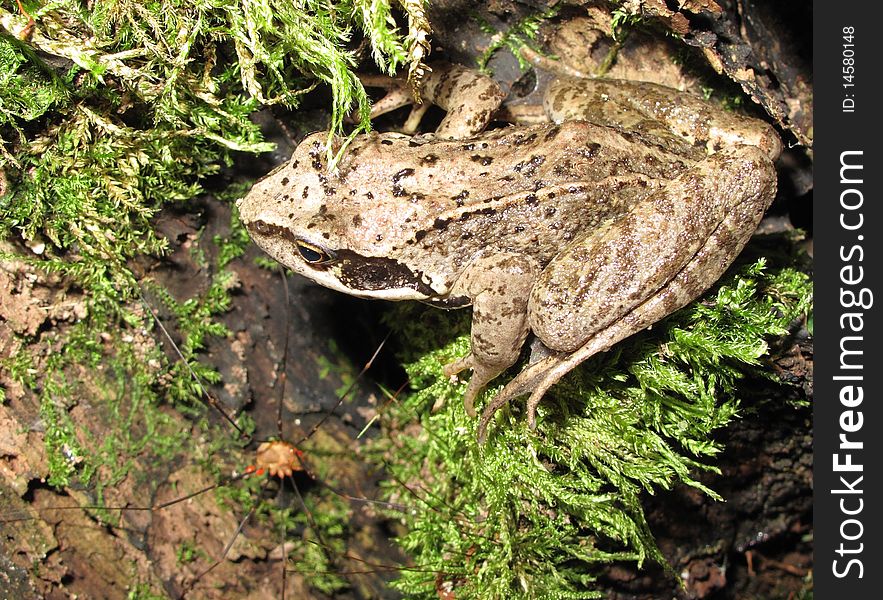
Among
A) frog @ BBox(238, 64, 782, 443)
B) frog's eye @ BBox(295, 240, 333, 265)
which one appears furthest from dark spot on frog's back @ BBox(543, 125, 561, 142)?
frog's eye @ BBox(295, 240, 333, 265)

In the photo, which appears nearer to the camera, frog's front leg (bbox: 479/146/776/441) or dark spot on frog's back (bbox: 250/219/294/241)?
frog's front leg (bbox: 479/146/776/441)

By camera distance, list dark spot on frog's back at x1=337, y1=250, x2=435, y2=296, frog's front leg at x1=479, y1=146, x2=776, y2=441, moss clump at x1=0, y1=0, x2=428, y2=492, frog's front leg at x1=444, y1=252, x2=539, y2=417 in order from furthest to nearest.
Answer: dark spot on frog's back at x1=337, y1=250, x2=435, y2=296 < frog's front leg at x1=444, y1=252, x2=539, y2=417 < frog's front leg at x1=479, y1=146, x2=776, y2=441 < moss clump at x1=0, y1=0, x2=428, y2=492

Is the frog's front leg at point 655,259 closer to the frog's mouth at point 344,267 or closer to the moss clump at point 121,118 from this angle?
the frog's mouth at point 344,267

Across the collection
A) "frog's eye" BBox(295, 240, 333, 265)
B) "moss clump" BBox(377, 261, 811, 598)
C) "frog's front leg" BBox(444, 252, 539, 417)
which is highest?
"frog's eye" BBox(295, 240, 333, 265)

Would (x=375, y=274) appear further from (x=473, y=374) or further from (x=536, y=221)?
(x=536, y=221)

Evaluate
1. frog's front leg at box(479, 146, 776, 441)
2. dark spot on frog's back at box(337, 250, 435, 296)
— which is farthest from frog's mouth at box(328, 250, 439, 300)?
frog's front leg at box(479, 146, 776, 441)

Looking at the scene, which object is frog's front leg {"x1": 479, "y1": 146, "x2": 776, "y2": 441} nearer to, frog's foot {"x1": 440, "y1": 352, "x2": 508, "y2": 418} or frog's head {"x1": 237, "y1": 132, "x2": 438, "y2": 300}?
frog's foot {"x1": 440, "y1": 352, "x2": 508, "y2": 418}

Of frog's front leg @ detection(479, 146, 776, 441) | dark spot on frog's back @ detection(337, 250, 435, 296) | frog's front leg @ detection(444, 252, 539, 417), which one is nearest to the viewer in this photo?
frog's front leg @ detection(479, 146, 776, 441)

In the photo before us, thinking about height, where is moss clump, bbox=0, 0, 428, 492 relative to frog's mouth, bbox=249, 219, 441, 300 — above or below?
above

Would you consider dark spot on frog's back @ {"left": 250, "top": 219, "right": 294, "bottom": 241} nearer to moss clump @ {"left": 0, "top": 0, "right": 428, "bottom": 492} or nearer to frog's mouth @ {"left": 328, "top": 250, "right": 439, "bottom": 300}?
frog's mouth @ {"left": 328, "top": 250, "right": 439, "bottom": 300}

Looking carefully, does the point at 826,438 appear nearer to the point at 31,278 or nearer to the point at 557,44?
the point at 557,44
